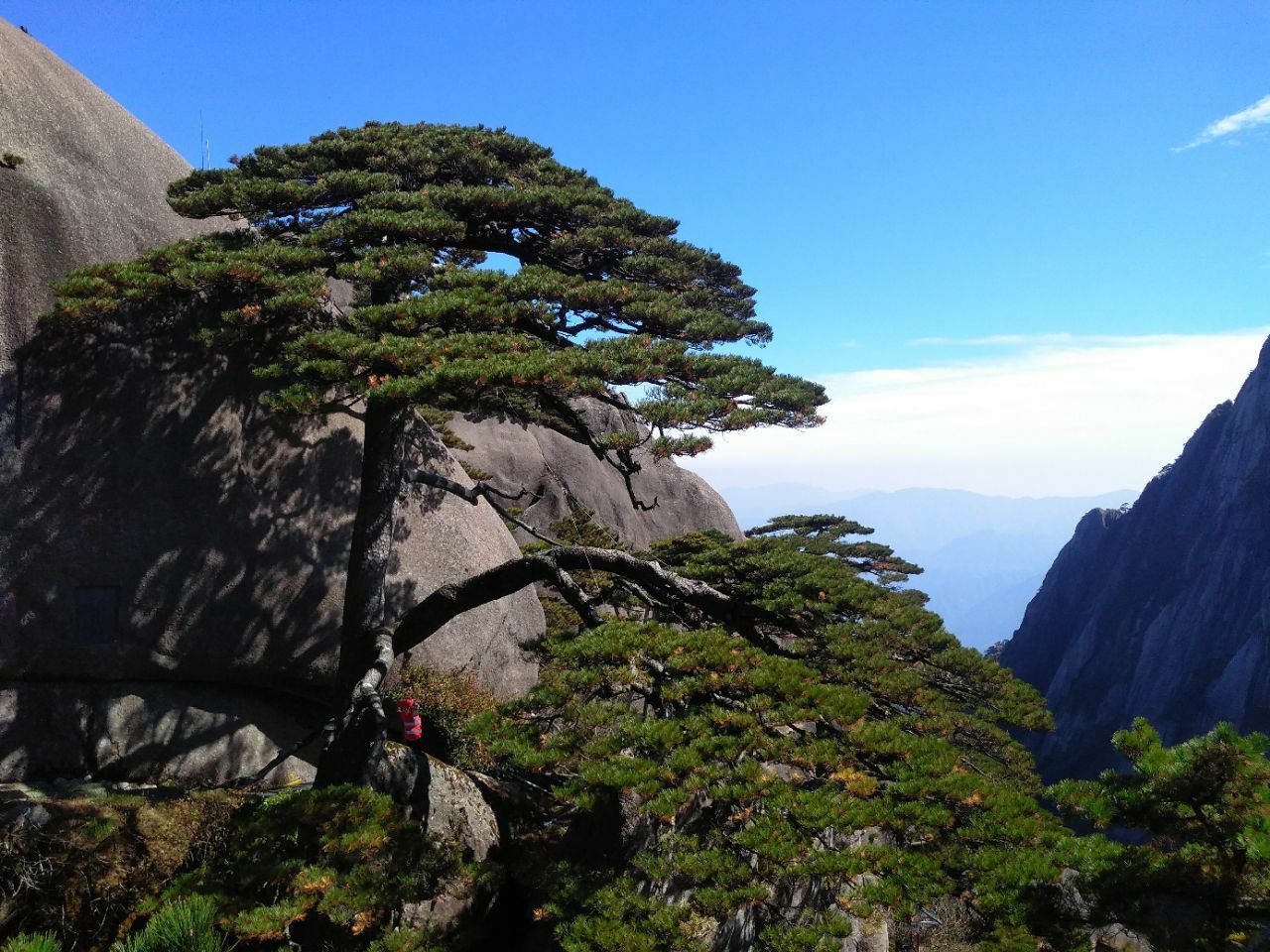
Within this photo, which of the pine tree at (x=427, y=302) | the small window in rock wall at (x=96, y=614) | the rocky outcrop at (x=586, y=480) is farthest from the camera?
the rocky outcrop at (x=586, y=480)

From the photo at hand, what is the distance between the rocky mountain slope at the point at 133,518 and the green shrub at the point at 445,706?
0.47 m

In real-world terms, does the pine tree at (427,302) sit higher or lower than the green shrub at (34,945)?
higher

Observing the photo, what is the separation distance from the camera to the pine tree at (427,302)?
7.05m

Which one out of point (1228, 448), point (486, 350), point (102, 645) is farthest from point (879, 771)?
point (1228, 448)

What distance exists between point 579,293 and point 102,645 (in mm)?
6871

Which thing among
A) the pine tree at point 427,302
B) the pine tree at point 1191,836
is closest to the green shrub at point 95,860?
the pine tree at point 427,302

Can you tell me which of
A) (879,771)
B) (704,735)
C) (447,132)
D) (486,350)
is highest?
(447,132)

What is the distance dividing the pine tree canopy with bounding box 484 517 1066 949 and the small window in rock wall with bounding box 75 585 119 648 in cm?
580

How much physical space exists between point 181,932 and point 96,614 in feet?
16.4

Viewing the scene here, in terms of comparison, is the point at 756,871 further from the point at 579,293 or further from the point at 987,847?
the point at 579,293

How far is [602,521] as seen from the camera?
2333cm

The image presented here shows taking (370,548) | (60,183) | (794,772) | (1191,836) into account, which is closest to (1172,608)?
(794,772)

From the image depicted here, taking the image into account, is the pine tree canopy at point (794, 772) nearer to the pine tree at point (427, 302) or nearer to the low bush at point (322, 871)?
the low bush at point (322, 871)

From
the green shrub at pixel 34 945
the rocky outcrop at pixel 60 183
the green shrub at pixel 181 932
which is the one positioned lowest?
the green shrub at pixel 181 932
